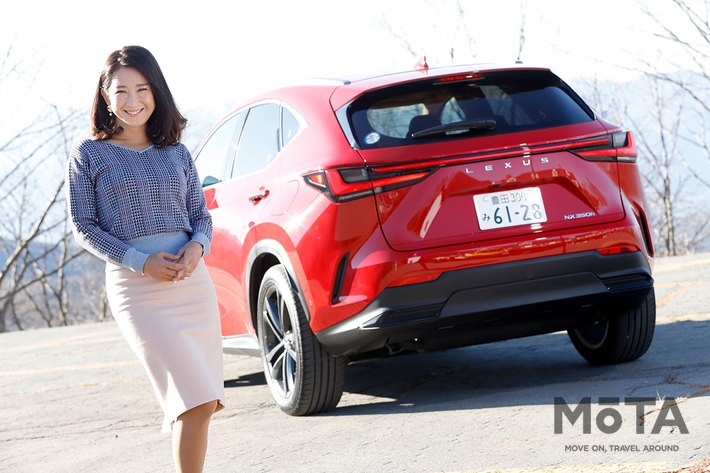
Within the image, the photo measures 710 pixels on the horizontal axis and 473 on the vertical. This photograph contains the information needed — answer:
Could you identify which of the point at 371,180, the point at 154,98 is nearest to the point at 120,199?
the point at 154,98

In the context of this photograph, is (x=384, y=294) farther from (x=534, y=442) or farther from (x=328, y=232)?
(x=534, y=442)

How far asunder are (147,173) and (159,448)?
2080 millimetres

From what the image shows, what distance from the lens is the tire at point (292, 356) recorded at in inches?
197

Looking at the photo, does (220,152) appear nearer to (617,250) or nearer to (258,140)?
(258,140)

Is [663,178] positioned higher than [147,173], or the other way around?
[147,173]

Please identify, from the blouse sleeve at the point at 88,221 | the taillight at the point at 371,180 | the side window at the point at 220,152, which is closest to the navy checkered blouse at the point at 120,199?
the blouse sleeve at the point at 88,221

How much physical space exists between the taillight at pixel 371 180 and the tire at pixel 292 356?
687 millimetres

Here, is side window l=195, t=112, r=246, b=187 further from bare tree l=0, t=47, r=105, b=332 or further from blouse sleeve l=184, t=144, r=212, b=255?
bare tree l=0, t=47, r=105, b=332

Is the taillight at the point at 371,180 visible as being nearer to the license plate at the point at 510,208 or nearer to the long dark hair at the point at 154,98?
the license plate at the point at 510,208

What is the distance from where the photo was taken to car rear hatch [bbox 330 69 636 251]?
4.66m

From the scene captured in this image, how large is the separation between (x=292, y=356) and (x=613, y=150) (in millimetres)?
1974

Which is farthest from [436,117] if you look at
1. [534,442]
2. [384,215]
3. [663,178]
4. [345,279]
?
[663,178]

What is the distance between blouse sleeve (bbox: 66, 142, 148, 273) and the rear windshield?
1.66 metres

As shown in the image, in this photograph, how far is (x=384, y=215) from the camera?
4.64 m
